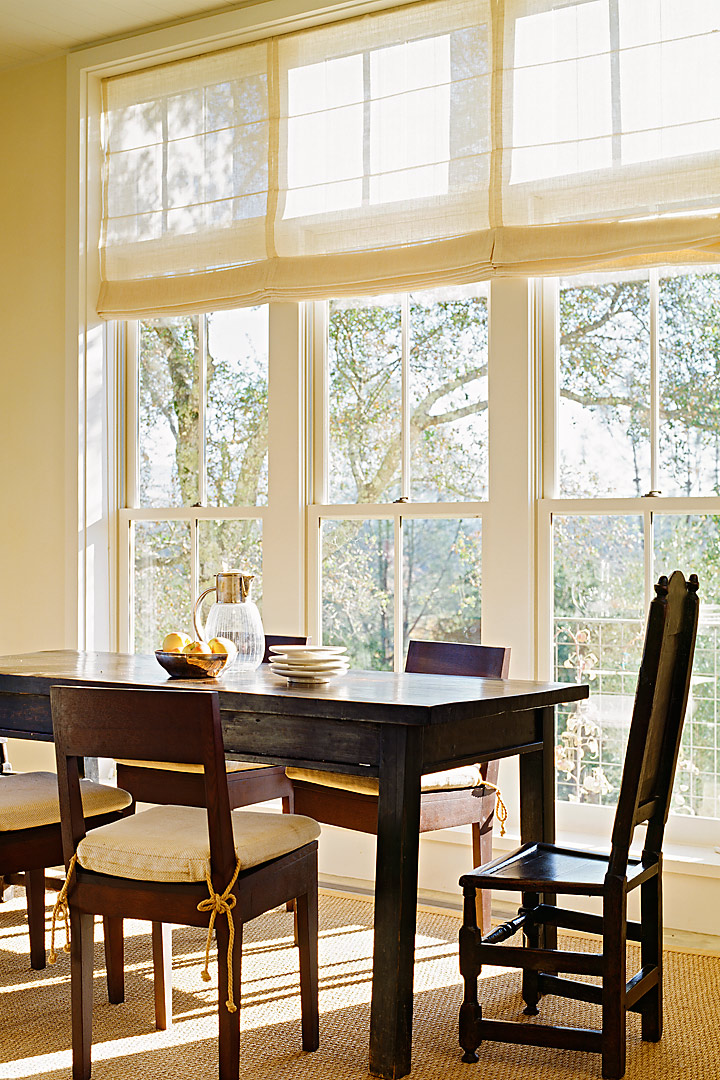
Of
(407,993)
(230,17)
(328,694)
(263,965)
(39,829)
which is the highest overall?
(230,17)

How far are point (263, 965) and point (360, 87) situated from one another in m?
3.10

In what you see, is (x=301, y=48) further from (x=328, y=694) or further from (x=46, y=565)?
(x=328, y=694)

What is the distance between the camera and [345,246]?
13.6ft

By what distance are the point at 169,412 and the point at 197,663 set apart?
2.01 metres

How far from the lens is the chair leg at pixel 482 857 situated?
3365 mm

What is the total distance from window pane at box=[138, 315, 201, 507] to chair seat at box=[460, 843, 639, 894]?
2.40m

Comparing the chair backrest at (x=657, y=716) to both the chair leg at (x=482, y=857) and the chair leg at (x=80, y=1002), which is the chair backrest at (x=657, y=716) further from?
the chair leg at (x=80, y=1002)

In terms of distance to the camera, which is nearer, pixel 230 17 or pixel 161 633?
pixel 230 17

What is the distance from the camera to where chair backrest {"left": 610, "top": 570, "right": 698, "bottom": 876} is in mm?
2436

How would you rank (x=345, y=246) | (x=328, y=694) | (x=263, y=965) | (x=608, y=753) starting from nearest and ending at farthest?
1. (x=328, y=694)
2. (x=263, y=965)
3. (x=608, y=753)
4. (x=345, y=246)

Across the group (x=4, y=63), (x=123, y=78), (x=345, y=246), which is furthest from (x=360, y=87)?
(x=4, y=63)

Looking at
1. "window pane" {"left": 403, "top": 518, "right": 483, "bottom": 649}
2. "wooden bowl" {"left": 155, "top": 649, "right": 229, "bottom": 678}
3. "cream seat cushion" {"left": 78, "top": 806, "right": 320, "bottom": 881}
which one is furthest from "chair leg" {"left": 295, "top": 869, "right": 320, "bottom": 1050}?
"window pane" {"left": 403, "top": 518, "right": 483, "bottom": 649}

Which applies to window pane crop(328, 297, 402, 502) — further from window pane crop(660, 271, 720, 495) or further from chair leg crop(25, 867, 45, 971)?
chair leg crop(25, 867, 45, 971)

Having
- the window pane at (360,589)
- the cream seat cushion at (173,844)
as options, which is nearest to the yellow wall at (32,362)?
the window pane at (360,589)
